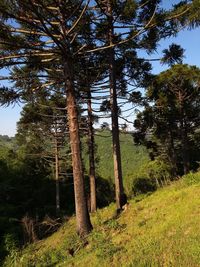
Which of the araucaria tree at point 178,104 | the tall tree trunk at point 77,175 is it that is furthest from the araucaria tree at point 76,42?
the araucaria tree at point 178,104

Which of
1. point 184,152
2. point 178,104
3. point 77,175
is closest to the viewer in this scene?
point 77,175

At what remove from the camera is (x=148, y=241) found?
6.45 m

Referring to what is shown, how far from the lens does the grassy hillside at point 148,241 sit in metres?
5.29

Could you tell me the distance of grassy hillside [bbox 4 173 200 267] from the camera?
5289mm

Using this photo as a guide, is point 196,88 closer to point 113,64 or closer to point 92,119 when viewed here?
point 92,119

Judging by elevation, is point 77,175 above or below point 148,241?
above

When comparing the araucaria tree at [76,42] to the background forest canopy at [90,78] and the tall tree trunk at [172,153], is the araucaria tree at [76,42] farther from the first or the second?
the tall tree trunk at [172,153]

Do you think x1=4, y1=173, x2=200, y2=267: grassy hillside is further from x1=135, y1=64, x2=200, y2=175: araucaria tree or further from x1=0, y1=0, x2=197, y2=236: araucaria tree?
x1=135, y1=64, x2=200, y2=175: araucaria tree

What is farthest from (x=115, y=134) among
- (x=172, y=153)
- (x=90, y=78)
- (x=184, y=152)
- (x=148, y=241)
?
(x=172, y=153)

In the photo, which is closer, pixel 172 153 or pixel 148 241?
pixel 148 241

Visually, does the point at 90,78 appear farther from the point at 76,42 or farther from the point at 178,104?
the point at 178,104

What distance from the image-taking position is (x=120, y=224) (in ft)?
30.9

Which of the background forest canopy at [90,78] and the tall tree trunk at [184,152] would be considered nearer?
the background forest canopy at [90,78]

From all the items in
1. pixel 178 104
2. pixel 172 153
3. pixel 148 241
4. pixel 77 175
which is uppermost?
pixel 178 104
